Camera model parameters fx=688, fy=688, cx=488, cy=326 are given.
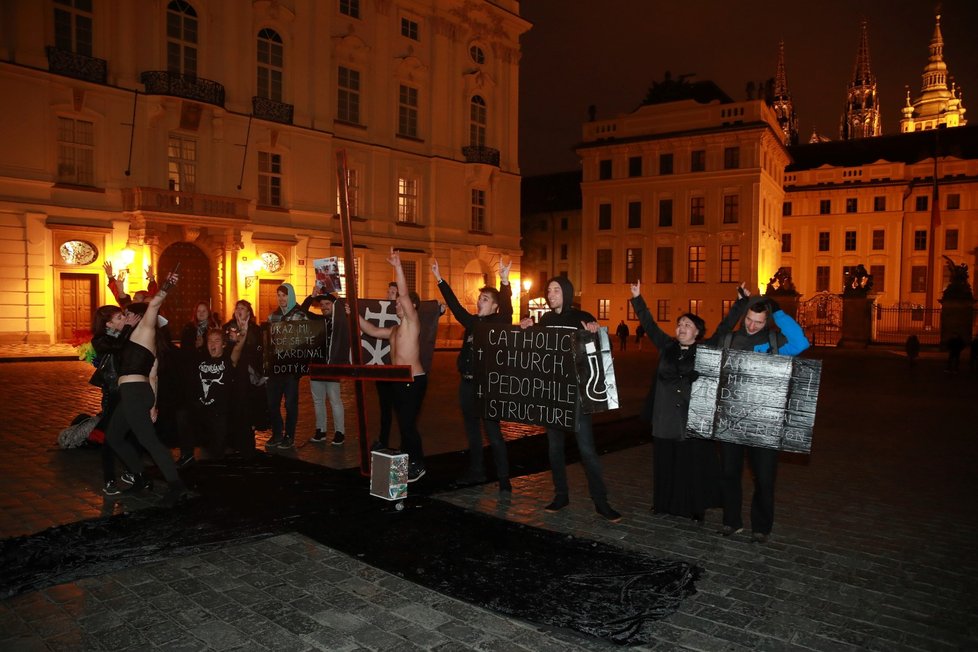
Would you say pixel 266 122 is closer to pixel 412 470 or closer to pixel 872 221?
pixel 412 470

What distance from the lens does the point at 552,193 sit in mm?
73062

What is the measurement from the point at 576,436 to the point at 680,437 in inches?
37.5

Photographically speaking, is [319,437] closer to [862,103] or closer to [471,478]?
[471,478]

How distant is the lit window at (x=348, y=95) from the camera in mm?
32688

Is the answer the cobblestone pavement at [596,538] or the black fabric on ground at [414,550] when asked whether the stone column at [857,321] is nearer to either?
the cobblestone pavement at [596,538]

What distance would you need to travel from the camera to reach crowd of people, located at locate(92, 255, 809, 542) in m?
6.20

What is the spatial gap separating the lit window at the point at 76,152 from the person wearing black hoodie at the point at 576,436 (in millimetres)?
24221

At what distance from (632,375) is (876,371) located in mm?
9407

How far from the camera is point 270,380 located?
9.68 m

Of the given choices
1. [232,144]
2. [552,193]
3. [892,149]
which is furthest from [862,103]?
[232,144]

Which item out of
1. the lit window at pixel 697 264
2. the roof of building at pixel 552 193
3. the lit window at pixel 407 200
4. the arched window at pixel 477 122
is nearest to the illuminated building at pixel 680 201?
the lit window at pixel 697 264

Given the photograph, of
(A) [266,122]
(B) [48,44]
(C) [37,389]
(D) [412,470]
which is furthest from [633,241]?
(D) [412,470]

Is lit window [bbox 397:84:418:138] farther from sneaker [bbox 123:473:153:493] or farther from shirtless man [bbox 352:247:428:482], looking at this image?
sneaker [bbox 123:473:153:493]

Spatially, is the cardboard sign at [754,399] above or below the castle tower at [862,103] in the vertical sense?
below
